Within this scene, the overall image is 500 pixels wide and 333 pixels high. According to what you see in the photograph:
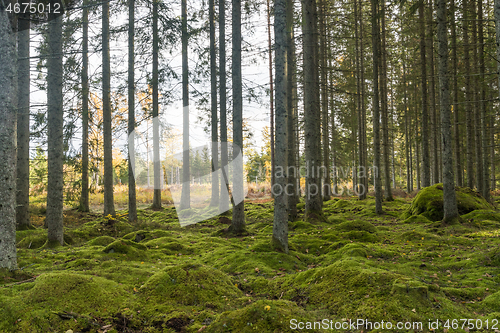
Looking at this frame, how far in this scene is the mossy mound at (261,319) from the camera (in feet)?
10.6

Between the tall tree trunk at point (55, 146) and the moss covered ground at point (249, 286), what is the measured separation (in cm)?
70

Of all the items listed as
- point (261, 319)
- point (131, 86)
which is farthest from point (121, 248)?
point (131, 86)

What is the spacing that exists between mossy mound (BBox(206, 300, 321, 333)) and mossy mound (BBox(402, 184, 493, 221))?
9.77m

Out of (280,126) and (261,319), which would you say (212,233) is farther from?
(261,319)

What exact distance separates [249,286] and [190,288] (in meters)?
1.16

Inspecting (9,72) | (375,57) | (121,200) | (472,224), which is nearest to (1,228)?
(9,72)

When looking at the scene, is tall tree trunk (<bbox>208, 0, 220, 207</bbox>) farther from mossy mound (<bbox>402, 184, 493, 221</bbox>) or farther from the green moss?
mossy mound (<bbox>402, 184, 493, 221</bbox>)

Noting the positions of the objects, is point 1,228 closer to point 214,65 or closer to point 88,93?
point 88,93

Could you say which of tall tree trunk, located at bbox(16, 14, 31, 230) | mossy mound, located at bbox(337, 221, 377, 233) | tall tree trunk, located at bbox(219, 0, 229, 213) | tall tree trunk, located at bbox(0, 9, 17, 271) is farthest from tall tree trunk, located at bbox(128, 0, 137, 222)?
mossy mound, located at bbox(337, 221, 377, 233)

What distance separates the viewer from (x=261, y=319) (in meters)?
3.34

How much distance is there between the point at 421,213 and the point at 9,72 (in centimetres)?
1334

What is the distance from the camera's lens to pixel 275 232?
6.75 metres

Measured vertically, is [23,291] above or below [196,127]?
below

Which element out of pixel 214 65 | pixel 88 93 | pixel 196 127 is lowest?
pixel 196 127
